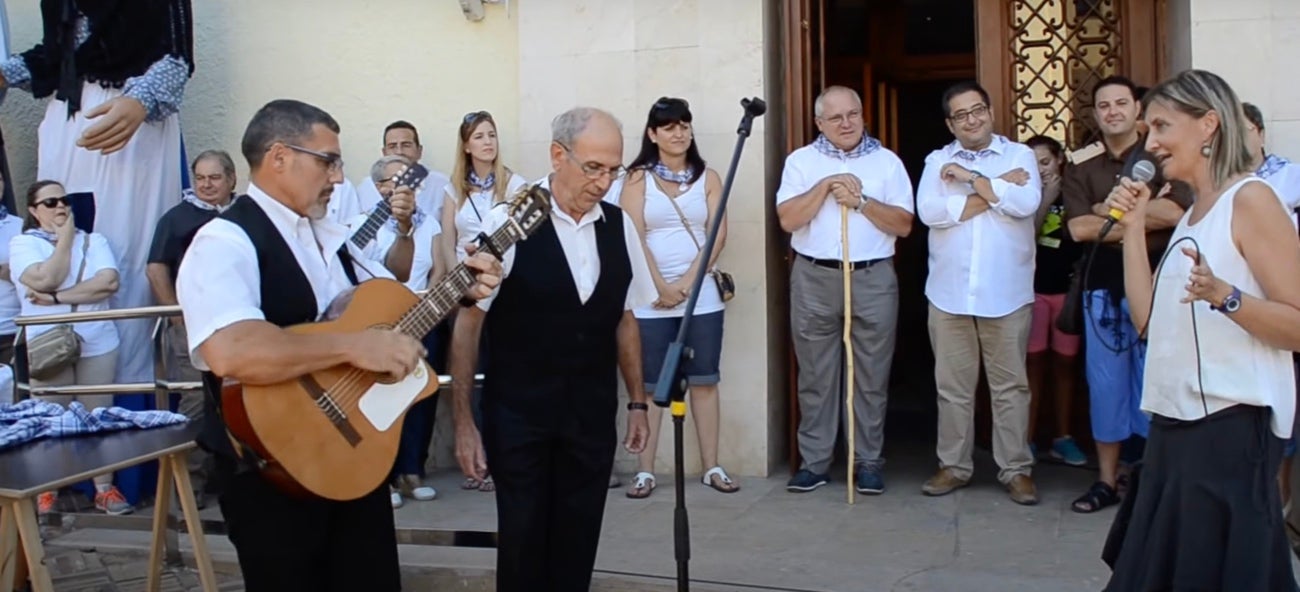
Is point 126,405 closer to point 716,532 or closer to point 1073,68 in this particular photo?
point 716,532

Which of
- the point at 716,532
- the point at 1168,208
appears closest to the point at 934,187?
the point at 1168,208

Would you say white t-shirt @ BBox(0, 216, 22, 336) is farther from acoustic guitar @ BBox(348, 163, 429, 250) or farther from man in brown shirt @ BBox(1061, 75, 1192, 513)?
man in brown shirt @ BBox(1061, 75, 1192, 513)

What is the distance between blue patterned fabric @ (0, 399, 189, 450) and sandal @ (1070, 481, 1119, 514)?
376 centimetres

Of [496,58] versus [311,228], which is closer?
[311,228]

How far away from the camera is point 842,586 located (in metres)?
4.44

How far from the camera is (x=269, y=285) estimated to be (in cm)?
313

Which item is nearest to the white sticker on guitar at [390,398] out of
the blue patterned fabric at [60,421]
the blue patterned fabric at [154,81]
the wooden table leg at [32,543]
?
the wooden table leg at [32,543]

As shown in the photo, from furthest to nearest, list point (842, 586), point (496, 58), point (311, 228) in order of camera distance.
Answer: point (496, 58), point (842, 586), point (311, 228)

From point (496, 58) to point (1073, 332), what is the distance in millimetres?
3583

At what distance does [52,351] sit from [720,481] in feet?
10.6

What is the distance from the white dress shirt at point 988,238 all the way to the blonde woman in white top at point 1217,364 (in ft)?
6.86

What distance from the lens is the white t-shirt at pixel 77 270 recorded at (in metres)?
5.86

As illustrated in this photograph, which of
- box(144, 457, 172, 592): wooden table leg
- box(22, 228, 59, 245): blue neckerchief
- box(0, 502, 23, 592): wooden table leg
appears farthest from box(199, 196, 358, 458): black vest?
box(22, 228, 59, 245): blue neckerchief

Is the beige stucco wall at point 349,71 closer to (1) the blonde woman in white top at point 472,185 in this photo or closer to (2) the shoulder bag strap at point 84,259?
(1) the blonde woman in white top at point 472,185
